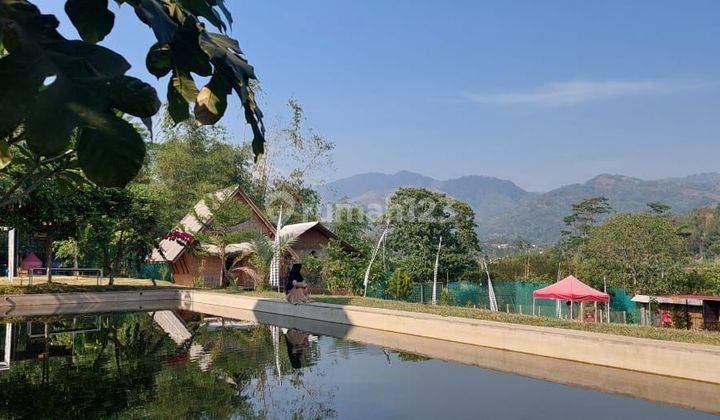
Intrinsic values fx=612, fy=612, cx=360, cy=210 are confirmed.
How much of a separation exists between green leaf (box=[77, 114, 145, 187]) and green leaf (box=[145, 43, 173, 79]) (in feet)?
1.91

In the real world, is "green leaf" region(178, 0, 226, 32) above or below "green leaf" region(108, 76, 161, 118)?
above

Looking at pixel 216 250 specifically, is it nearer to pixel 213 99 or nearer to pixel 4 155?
pixel 4 155

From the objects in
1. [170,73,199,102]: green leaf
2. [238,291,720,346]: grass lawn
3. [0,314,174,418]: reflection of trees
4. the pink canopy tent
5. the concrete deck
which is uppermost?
[170,73,199,102]: green leaf

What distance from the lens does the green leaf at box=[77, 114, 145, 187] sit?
1407 mm

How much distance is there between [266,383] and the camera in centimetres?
922

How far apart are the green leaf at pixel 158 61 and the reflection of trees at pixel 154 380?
5.98 metres

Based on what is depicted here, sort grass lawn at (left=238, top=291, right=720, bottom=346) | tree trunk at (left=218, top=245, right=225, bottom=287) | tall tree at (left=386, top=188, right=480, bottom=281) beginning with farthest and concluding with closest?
tall tree at (left=386, top=188, right=480, bottom=281)
tree trunk at (left=218, top=245, right=225, bottom=287)
grass lawn at (left=238, top=291, right=720, bottom=346)

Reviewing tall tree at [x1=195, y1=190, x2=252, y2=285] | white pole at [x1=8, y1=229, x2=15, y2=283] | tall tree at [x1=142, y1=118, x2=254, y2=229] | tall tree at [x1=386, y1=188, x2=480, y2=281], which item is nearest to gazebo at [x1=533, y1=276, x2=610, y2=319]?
tall tree at [x1=195, y1=190, x2=252, y2=285]

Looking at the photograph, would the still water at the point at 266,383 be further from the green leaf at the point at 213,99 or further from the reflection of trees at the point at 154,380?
the green leaf at the point at 213,99

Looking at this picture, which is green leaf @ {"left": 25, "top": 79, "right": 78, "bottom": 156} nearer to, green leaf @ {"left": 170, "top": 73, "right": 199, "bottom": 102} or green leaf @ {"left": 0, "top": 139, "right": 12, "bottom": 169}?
green leaf @ {"left": 170, "top": 73, "right": 199, "bottom": 102}

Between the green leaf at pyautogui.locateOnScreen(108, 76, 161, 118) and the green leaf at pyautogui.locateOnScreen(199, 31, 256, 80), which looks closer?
the green leaf at pyautogui.locateOnScreen(108, 76, 161, 118)

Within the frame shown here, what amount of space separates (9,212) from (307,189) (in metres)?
29.1

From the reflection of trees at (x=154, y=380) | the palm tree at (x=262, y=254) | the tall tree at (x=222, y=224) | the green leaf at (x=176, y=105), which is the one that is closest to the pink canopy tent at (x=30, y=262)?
the tall tree at (x=222, y=224)

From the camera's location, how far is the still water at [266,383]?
7.54 m
